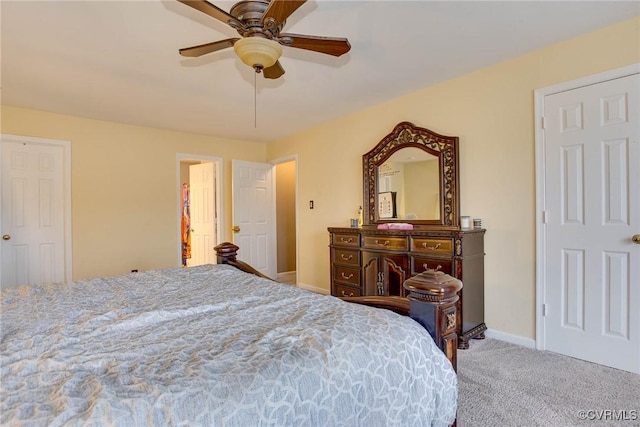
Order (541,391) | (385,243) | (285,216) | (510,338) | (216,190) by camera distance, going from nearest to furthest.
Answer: (541,391)
(510,338)
(385,243)
(216,190)
(285,216)

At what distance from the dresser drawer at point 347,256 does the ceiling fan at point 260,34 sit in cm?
213

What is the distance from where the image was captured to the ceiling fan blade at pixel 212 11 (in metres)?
1.49

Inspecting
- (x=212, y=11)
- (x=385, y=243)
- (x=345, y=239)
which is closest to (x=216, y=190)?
(x=345, y=239)

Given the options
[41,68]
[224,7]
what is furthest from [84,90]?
[224,7]

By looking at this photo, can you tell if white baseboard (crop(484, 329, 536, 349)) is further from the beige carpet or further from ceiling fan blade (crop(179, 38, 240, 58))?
ceiling fan blade (crop(179, 38, 240, 58))

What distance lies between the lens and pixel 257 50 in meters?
1.77

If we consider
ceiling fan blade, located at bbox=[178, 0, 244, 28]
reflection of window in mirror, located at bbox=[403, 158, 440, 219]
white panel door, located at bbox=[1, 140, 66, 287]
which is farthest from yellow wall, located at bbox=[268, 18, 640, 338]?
white panel door, located at bbox=[1, 140, 66, 287]

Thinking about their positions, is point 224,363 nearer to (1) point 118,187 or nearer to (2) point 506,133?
(2) point 506,133

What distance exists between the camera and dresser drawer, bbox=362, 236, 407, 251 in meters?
3.11

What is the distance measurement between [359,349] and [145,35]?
2534mm

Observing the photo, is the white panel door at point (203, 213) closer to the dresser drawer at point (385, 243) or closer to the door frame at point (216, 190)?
the door frame at point (216, 190)

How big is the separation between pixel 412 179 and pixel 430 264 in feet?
3.23

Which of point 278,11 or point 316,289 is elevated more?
point 278,11

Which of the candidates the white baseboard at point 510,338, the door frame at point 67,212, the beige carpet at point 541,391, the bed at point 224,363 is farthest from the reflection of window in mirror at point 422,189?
the door frame at point 67,212
